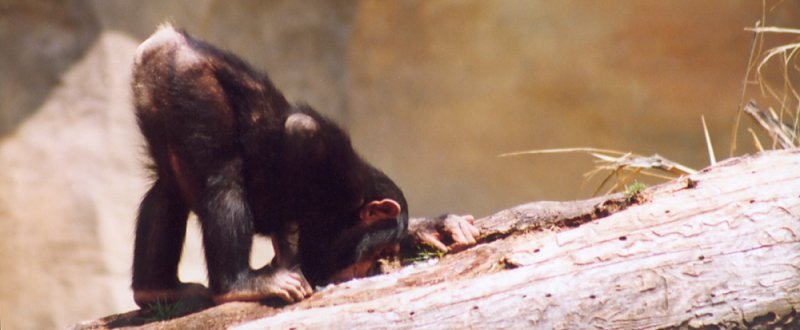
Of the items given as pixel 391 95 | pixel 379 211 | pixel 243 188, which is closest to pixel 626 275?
pixel 379 211

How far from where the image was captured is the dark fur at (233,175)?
482cm

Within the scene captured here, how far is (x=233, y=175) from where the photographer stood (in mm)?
4867

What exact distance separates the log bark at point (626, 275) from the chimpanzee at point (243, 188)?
0.41 meters

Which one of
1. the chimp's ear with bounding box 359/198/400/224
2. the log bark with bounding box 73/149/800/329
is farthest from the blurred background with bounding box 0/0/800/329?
the log bark with bounding box 73/149/800/329

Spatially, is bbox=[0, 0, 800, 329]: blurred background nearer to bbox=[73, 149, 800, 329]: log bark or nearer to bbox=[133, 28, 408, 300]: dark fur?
bbox=[133, 28, 408, 300]: dark fur

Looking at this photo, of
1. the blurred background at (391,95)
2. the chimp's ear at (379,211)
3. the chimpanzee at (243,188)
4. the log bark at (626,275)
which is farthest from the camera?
the blurred background at (391,95)

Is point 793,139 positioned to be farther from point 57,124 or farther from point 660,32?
point 57,124

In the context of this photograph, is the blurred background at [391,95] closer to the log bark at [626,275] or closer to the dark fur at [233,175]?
the dark fur at [233,175]

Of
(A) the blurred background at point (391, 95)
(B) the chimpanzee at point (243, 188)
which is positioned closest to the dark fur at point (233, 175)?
(B) the chimpanzee at point (243, 188)

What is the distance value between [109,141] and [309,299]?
4.80 m

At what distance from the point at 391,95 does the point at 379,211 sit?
4.90 m

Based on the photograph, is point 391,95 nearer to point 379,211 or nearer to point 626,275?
point 379,211

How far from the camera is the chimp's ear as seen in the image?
5336mm

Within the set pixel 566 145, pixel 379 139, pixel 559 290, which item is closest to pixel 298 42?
pixel 379 139
